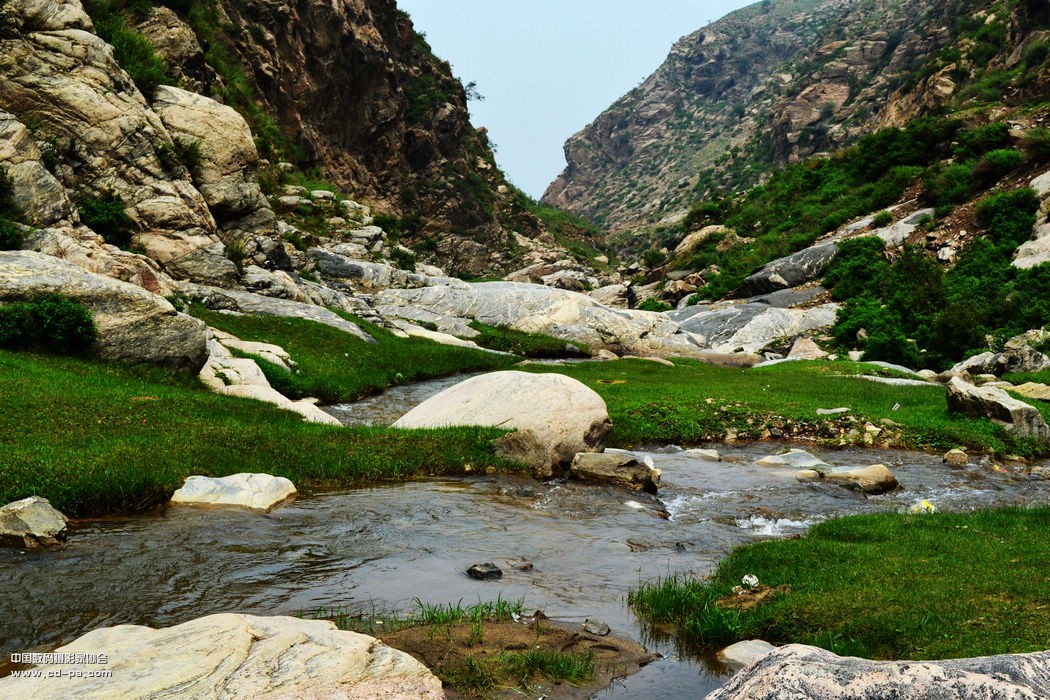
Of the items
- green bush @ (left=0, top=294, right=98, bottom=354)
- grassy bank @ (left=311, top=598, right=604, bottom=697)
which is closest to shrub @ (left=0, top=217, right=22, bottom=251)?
green bush @ (left=0, top=294, right=98, bottom=354)

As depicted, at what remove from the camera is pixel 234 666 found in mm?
5836

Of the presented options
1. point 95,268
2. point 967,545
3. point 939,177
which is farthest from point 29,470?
point 939,177

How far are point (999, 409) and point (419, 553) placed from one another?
74.2ft

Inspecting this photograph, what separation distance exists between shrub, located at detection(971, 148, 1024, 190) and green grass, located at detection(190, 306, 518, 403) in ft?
156

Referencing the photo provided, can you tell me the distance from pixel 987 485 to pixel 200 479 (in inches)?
766

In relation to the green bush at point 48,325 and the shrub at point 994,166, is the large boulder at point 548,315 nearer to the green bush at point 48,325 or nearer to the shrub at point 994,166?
the shrub at point 994,166

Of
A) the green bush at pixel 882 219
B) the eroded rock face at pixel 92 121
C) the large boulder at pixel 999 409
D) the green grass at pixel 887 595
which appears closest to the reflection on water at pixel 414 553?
the green grass at pixel 887 595

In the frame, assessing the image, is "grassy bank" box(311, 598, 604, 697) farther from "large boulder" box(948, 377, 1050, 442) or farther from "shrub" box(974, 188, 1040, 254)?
"shrub" box(974, 188, 1040, 254)

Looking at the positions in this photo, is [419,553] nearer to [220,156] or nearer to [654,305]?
[220,156]

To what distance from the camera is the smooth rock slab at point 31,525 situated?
31.6 ft

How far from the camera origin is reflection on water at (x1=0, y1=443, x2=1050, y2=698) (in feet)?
26.9

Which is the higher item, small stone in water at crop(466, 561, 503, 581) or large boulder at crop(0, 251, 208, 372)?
large boulder at crop(0, 251, 208, 372)

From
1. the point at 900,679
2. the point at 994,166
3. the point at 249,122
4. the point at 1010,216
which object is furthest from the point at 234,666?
the point at 994,166

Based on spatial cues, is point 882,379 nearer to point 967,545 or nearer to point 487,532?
point 967,545
